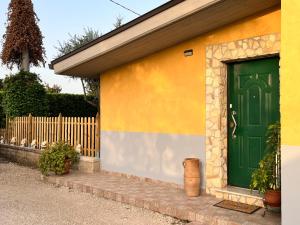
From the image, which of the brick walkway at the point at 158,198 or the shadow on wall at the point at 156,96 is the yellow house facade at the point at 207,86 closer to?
the shadow on wall at the point at 156,96

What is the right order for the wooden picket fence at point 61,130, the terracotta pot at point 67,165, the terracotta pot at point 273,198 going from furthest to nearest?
the wooden picket fence at point 61,130, the terracotta pot at point 67,165, the terracotta pot at point 273,198

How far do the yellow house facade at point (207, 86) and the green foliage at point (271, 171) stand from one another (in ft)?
1.66

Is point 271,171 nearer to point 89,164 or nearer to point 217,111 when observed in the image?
point 217,111

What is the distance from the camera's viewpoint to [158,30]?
634 cm

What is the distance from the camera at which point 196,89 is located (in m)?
6.80

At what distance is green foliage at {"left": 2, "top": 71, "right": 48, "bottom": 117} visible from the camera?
42.9 feet

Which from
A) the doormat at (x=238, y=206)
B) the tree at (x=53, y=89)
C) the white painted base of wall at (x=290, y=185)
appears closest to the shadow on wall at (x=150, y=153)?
the doormat at (x=238, y=206)

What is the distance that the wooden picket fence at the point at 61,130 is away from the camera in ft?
31.0

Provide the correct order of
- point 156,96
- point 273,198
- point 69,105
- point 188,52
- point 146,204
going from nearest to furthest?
point 273,198, point 146,204, point 188,52, point 156,96, point 69,105

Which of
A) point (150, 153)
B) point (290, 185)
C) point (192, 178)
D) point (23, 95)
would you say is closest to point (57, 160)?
point (150, 153)

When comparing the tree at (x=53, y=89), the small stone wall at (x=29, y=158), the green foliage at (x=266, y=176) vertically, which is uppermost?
the tree at (x=53, y=89)

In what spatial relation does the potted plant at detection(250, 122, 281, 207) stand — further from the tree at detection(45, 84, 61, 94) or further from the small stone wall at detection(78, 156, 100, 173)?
the tree at detection(45, 84, 61, 94)

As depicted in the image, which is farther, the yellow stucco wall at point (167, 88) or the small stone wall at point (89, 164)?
the small stone wall at point (89, 164)

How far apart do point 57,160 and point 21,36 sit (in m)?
11.3
